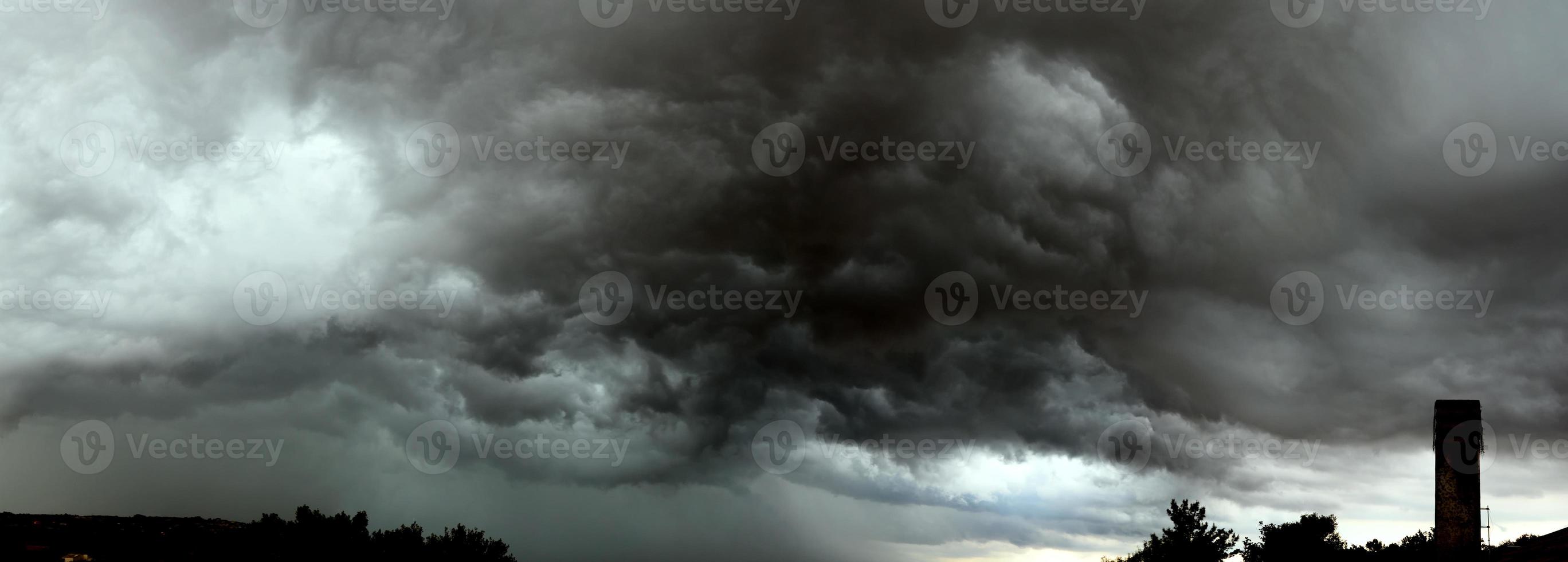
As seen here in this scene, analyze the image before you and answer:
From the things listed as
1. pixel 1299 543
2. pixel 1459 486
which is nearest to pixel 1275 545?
pixel 1299 543

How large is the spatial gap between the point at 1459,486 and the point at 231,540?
159 ft

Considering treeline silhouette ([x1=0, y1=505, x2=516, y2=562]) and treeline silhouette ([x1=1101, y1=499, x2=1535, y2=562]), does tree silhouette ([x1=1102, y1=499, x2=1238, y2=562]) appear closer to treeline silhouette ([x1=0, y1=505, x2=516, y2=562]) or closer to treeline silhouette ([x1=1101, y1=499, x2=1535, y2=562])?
treeline silhouette ([x1=1101, y1=499, x2=1535, y2=562])

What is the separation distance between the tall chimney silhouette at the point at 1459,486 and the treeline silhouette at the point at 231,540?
148 feet

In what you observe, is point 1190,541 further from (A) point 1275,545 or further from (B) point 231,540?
(B) point 231,540

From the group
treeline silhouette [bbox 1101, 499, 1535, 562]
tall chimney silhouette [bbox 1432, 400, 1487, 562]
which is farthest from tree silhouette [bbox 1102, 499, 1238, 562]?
tall chimney silhouette [bbox 1432, 400, 1487, 562]

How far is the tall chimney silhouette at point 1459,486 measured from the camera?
31438 millimetres

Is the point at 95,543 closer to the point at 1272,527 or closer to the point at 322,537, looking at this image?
the point at 322,537

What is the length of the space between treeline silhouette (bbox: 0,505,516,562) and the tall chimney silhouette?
45.2m

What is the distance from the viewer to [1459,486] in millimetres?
31641

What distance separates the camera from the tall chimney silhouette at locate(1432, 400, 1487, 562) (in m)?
31.4

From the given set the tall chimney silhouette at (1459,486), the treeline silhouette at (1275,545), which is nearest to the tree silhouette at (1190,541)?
the treeline silhouette at (1275,545)

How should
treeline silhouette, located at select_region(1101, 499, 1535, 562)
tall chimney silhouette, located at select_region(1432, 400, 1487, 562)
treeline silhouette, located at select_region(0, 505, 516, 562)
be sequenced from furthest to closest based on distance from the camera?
1. treeline silhouette, located at select_region(1101, 499, 1535, 562)
2. treeline silhouette, located at select_region(0, 505, 516, 562)
3. tall chimney silhouette, located at select_region(1432, 400, 1487, 562)

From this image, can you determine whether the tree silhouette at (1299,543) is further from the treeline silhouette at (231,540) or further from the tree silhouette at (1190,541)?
the treeline silhouette at (231,540)

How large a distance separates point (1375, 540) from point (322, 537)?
207 ft
